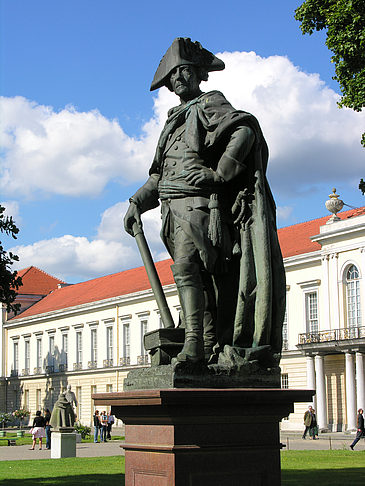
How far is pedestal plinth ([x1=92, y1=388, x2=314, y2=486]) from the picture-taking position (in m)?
4.79

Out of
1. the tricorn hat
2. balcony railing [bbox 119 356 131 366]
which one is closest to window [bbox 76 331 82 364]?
balcony railing [bbox 119 356 131 366]

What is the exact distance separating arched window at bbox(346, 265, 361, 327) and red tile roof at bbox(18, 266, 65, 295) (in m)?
43.5

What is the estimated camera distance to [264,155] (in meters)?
5.71

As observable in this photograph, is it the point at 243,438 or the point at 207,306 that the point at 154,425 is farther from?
the point at 207,306

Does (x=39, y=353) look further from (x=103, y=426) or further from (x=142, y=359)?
(x=103, y=426)

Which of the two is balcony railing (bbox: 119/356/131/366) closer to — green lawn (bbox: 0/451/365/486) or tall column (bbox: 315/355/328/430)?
tall column (bbox: 315/355/328/430)

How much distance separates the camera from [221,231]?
5406 mm

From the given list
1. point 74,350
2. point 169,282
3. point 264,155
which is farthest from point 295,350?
point 264,155

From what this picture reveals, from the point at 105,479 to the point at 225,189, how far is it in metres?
10.1

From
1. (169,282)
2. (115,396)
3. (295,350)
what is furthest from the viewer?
(169,282)

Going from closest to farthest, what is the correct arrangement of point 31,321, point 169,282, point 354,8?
point 354,8, point 169,282, point 31,321

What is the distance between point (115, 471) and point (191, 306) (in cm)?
1205

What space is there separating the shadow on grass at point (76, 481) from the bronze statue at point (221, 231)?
27.8 feet

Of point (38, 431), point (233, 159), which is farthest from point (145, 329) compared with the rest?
point (233, 159)
